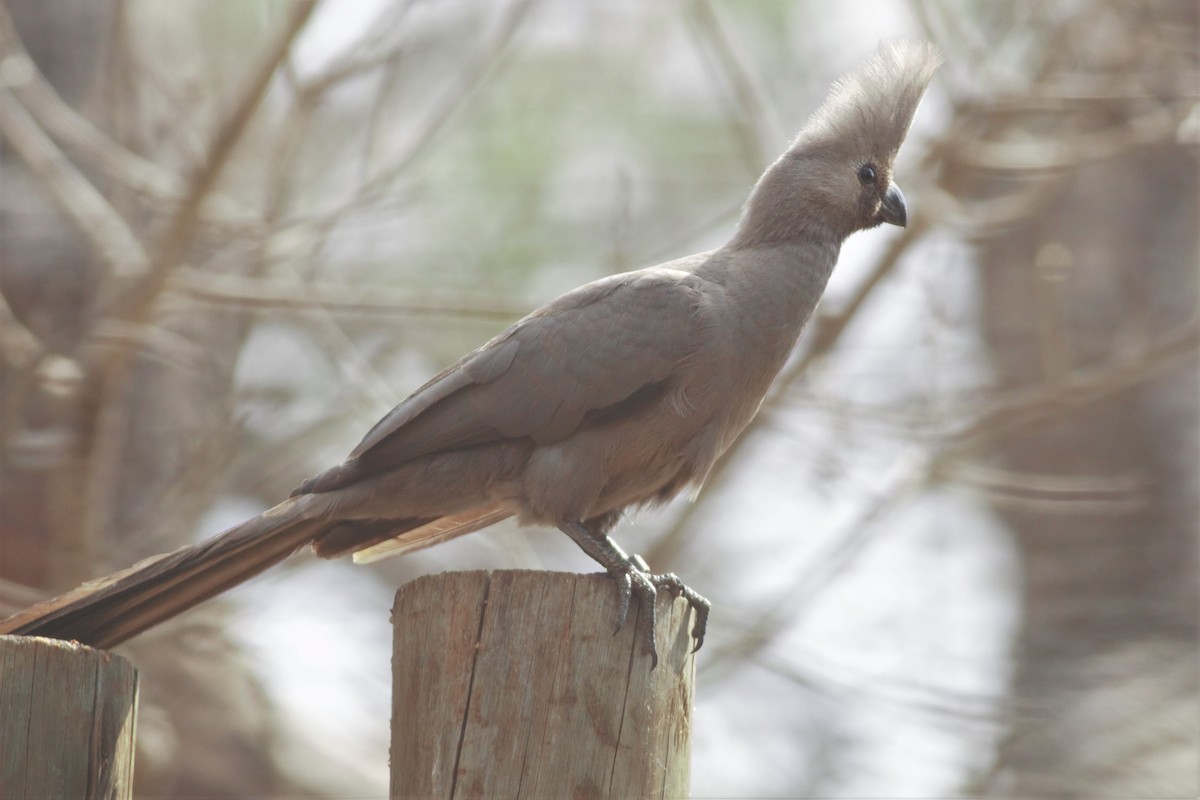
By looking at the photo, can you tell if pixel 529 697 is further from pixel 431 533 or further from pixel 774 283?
pixel 774 283

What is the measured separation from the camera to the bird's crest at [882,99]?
508 centimetres

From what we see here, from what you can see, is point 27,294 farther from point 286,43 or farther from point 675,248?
point 675,248

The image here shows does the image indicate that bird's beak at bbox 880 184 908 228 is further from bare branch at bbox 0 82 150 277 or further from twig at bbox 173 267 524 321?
bare branch at bbox 0 82 150 277

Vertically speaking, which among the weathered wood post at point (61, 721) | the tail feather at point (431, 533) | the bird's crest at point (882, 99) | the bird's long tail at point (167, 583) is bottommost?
Answer: the weathered wood post at point (61, 721)

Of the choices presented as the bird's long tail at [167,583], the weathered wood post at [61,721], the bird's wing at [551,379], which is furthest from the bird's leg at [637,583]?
the weathered wood post at [61,721]

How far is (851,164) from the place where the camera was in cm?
513

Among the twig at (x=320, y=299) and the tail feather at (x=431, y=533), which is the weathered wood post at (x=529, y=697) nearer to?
the tail feather at (x=431, y=533)

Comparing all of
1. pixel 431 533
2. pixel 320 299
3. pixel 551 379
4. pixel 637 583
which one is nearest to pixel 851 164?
pixel 551 379

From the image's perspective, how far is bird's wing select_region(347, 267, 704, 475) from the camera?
4.43 m

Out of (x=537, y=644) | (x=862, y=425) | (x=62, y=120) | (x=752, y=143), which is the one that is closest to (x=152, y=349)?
(x=62, y=120)

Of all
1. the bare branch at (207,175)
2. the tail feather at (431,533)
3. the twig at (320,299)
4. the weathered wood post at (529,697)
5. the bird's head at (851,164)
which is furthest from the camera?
the twig at (320,299)

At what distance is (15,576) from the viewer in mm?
7418

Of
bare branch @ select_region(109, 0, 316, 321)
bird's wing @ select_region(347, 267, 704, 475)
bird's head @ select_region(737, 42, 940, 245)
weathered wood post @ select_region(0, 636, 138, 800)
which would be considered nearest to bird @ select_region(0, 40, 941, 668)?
bird's wing @ select_region(347, 267, 704, 475)

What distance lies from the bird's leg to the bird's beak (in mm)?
1705
